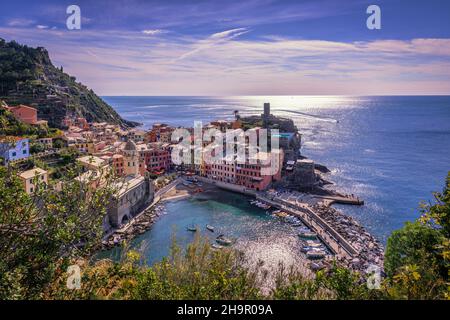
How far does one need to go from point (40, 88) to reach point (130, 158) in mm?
17853

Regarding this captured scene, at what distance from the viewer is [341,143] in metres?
43.7

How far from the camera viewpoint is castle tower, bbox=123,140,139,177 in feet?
70.0

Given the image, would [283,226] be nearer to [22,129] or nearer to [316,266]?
[316,266]

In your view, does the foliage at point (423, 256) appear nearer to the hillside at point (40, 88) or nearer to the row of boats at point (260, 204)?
the row of boats at point (260, 204)

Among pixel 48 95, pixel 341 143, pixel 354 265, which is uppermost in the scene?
pixel 48 95

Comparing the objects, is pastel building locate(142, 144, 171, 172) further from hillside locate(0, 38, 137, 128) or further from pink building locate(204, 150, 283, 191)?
hillside locate(0, 38, 137, 128)

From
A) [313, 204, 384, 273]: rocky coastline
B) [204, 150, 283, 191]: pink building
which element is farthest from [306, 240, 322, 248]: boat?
[204, 150, 283, 191]: pink building

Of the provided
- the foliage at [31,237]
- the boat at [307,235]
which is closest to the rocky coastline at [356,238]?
the boat at [307,235]

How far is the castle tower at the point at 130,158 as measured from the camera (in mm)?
21344

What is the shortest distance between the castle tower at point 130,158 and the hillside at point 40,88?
12.5 metres

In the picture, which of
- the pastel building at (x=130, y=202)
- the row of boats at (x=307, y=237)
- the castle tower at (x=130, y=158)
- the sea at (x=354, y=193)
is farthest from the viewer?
the castle tower at (x=130, y=158)

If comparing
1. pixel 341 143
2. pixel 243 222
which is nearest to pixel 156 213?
pixel 243 222
